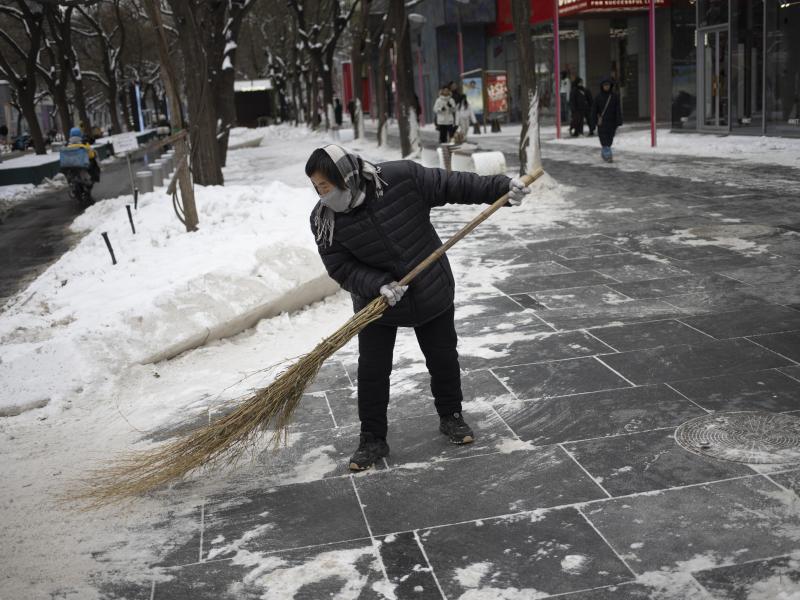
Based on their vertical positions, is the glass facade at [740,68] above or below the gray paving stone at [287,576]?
above

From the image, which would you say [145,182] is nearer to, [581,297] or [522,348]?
[581,297]

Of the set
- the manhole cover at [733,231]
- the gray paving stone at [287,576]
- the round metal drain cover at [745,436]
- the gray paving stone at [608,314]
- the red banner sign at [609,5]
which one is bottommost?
the gray paving stone at [287,576]

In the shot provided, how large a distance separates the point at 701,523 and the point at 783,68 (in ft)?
58.3

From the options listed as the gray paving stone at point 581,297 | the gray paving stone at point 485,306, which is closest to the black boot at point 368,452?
the gray paving stone at point 485,306

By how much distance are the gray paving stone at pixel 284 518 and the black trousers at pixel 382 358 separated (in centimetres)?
33

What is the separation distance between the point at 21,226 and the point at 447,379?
1394cm

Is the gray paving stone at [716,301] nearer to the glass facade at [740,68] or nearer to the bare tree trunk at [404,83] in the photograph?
the glass facade at [740,68]

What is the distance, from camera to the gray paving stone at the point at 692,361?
5.05 m

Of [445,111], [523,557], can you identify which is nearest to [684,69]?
[445,111]

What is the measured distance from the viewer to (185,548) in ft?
11.6

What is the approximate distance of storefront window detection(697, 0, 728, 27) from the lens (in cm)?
2028

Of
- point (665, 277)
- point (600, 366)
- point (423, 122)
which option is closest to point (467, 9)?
point (423, 122)

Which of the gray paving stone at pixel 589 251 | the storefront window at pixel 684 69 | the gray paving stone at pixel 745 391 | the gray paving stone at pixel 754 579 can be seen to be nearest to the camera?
the gray paving stone at pixel 754 579

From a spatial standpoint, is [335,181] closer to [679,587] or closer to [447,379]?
[447,379]
